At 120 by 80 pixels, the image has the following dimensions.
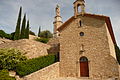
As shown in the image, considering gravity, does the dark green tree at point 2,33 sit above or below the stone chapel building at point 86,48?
above

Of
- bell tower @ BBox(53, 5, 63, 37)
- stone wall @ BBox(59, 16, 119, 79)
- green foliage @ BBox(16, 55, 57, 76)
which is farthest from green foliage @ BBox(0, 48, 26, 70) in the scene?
bell tower @ BBox(53, 5, 63, 37)

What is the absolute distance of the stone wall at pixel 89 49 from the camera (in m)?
14.9

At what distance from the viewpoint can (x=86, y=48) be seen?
1653 cm

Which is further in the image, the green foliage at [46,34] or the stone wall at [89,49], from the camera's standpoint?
the green foliage at [46,34]

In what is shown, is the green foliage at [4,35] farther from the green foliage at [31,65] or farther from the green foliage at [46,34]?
the green foliage at [31,65]

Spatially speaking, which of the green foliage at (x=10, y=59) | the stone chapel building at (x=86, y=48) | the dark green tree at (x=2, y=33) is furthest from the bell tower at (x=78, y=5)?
the dark green tree at (x=2, y=33)

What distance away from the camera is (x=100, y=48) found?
1571cm

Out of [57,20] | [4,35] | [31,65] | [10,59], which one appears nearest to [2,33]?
[4,35]

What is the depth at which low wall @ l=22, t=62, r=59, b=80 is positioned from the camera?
12.6 metres

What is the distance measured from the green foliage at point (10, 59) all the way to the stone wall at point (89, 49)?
18.8 ft

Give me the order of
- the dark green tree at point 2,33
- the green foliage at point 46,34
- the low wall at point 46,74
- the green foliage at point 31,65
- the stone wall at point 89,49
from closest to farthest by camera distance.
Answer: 1. the low wall at point 46,74
2. the green foliage at point 31,65
3. the stone wall at point 89,49
4. the dark green tree at point 2,33
5. the green foliage at point 46,34

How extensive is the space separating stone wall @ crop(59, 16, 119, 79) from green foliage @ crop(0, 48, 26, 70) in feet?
18.8

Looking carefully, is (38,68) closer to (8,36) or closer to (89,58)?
(89,58)

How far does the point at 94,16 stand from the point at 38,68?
9.86 m
